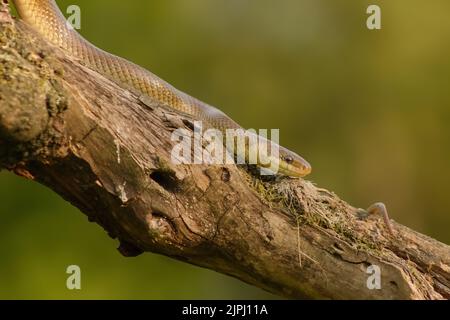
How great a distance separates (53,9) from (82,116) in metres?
1.95

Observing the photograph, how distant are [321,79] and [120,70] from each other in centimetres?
754

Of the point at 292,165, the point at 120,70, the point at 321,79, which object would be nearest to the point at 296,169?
the point at 292,165

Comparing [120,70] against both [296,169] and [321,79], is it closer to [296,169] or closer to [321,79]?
[296,169]

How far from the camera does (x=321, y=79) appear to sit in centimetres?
1246

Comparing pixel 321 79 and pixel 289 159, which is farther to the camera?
pixel 321 79

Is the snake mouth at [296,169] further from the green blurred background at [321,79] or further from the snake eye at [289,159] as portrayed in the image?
the green blurred background at [321,79]

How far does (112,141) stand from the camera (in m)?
3.54

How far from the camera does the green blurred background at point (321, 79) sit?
1094 cm

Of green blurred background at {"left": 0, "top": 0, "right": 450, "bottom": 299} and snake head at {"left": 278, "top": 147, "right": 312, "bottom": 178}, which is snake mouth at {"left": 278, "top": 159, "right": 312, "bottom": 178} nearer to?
snake head at {"left": 278, "top": 147, "right": 312, "bottom": 178}

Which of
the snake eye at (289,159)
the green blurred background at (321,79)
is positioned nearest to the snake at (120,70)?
the snake eye at (289,159)

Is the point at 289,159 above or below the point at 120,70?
below

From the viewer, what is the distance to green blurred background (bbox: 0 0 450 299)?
10.9 m
